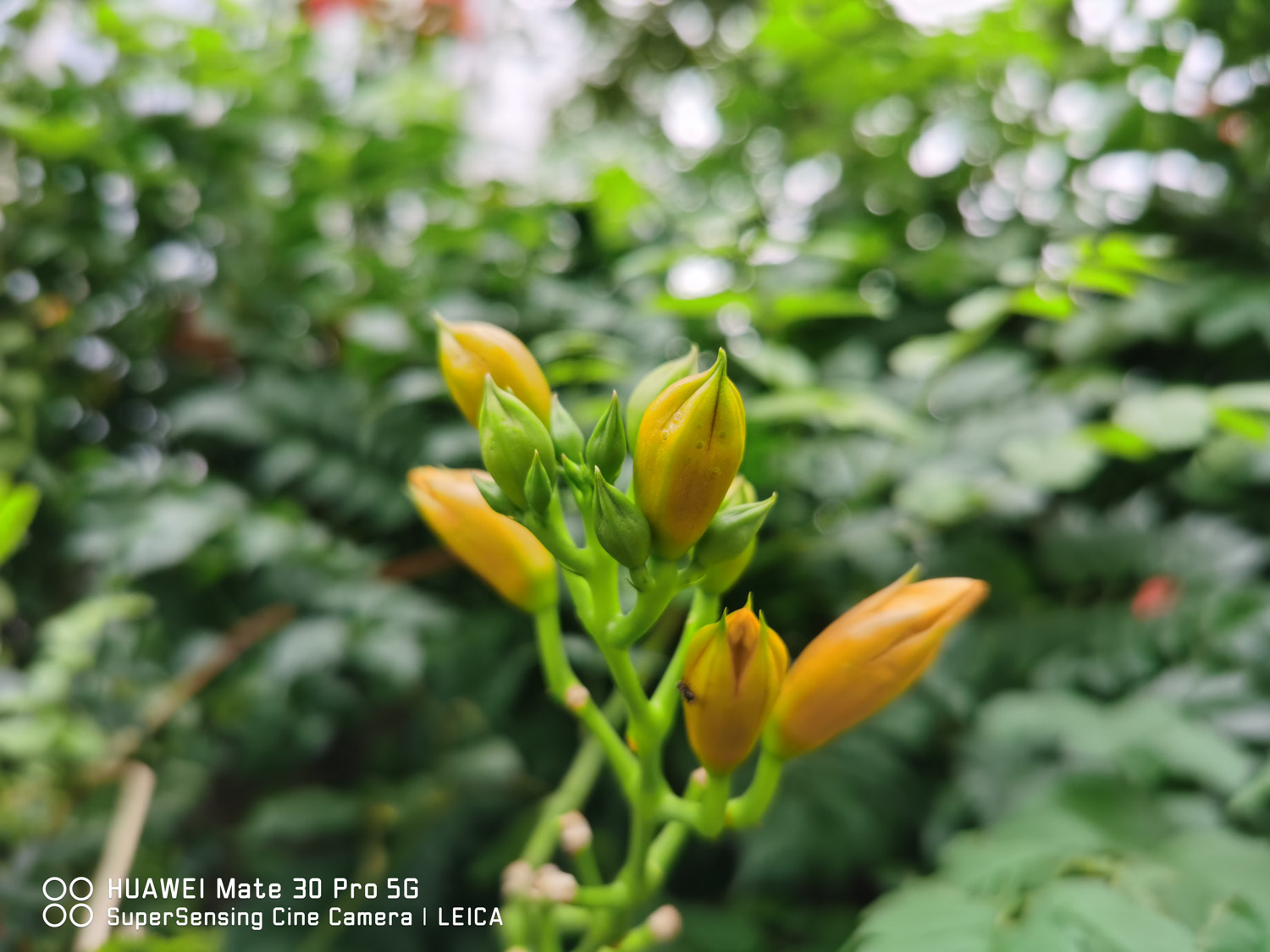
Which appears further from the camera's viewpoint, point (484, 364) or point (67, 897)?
point (67, 897)

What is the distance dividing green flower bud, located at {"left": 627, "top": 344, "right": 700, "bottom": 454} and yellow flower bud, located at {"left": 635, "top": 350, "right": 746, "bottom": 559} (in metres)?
0.06

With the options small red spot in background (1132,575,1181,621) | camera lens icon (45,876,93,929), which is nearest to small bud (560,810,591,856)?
camera lens icon (45,876,93,929)

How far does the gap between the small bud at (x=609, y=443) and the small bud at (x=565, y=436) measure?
19 mm

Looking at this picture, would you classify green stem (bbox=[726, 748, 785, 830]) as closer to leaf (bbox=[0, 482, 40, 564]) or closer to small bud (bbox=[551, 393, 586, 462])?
small bud (bbox=[551, 393, 586, 462])

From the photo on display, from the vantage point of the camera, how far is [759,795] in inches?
16.4

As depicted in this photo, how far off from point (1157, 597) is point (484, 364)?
0.72 metres

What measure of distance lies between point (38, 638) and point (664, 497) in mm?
932

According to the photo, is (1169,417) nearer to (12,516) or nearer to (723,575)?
(723,575)

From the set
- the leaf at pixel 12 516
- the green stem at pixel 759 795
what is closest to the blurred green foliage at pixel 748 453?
the leaf at pixel 12 516

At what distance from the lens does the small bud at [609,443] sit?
0.38 m

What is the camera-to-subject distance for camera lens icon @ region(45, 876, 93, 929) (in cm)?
68

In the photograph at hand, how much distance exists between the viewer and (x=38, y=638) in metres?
0.93

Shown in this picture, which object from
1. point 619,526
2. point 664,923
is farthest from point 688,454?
point 664,923

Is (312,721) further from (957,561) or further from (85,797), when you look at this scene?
(957,561)
